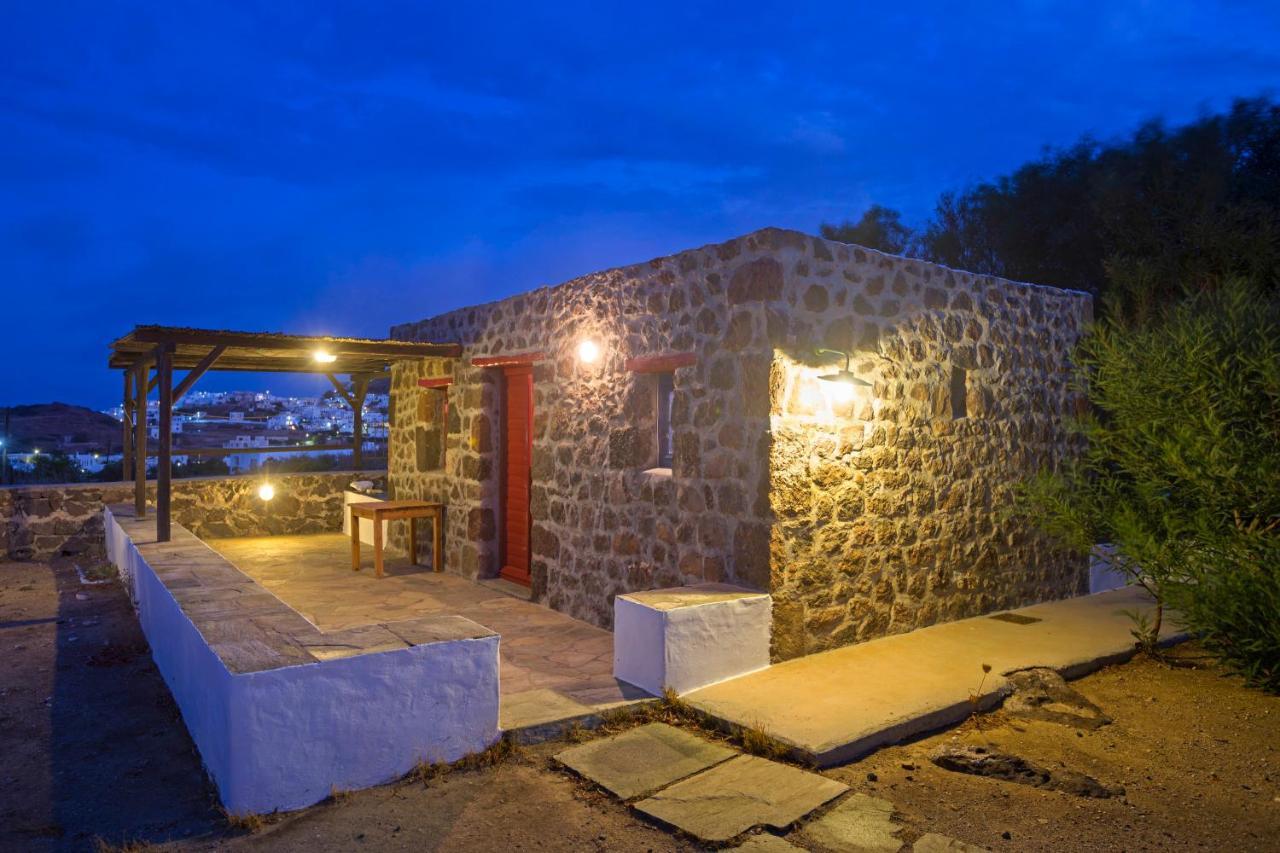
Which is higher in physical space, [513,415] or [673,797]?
[513,415]

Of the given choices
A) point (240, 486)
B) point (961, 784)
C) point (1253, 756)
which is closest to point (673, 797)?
point (961, 784)

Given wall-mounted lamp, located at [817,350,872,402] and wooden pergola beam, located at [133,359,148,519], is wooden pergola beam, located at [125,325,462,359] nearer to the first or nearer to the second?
wooden pergola beam, located at [133,359,148,519]

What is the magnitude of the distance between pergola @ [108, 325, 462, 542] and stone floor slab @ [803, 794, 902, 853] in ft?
19.1

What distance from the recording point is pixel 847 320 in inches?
211

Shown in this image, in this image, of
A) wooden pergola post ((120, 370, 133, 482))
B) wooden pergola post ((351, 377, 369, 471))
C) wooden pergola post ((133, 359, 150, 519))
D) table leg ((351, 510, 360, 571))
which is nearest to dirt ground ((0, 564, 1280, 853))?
table leg ((351, 510, 360, 571))

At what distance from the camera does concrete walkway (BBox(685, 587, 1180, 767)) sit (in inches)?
158

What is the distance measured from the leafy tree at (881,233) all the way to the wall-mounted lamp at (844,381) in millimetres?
11911

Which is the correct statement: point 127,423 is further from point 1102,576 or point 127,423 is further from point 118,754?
point 1102,576

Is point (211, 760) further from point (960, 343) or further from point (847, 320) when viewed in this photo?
point (960, 343)

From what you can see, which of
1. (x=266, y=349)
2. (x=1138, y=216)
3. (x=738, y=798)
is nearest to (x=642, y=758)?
(x=738, y=798)

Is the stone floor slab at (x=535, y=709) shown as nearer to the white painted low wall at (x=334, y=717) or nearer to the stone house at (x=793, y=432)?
the white painted low wall at (x=334, y=717)

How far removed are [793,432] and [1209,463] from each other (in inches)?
89.7

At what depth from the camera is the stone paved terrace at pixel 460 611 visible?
14.8ft

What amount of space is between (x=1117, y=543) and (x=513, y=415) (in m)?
5.19
